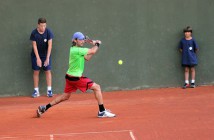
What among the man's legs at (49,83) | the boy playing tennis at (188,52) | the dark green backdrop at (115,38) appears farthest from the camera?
the boy playing tennis at (188,52)

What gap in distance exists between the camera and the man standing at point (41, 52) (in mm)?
13602

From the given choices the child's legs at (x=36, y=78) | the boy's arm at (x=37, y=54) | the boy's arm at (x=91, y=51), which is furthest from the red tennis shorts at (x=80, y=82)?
the child's legs at (x=36, y=78)

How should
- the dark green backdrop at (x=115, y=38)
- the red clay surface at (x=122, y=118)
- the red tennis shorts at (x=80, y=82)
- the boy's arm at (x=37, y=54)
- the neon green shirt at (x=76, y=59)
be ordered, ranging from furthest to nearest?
1. the dark green backdrop at (x=115, y=38)
2. the boy's arm at (x=37, y=54)
3. the red tennis shorts at (x=80, y=82)
4. the neon green shirt at (x=76, y=59)
5. the red clay surface at (x=122, y=118)

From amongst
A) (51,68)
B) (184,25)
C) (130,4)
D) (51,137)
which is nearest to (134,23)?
(130,4)

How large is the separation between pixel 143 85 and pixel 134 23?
5.78 feet

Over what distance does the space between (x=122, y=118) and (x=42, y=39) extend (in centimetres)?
407

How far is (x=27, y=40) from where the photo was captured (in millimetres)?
14016

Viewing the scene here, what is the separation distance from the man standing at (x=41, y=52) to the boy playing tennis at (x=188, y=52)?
376cm

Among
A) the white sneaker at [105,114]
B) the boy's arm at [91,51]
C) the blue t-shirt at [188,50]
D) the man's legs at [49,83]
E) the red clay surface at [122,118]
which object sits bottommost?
the red clay surface at [122,118]

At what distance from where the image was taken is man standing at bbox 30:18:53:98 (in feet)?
44.6

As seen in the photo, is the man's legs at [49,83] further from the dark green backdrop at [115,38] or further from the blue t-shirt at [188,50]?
the blue t-shirt at [188,50]

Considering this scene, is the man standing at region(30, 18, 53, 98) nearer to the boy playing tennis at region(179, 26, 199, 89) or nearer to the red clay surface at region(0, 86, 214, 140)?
the red clay surface at region(0, 86, 214, 140)

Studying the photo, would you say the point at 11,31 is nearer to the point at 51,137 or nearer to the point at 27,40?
the point at 27,40

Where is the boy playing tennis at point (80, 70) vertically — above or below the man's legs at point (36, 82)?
→ above
